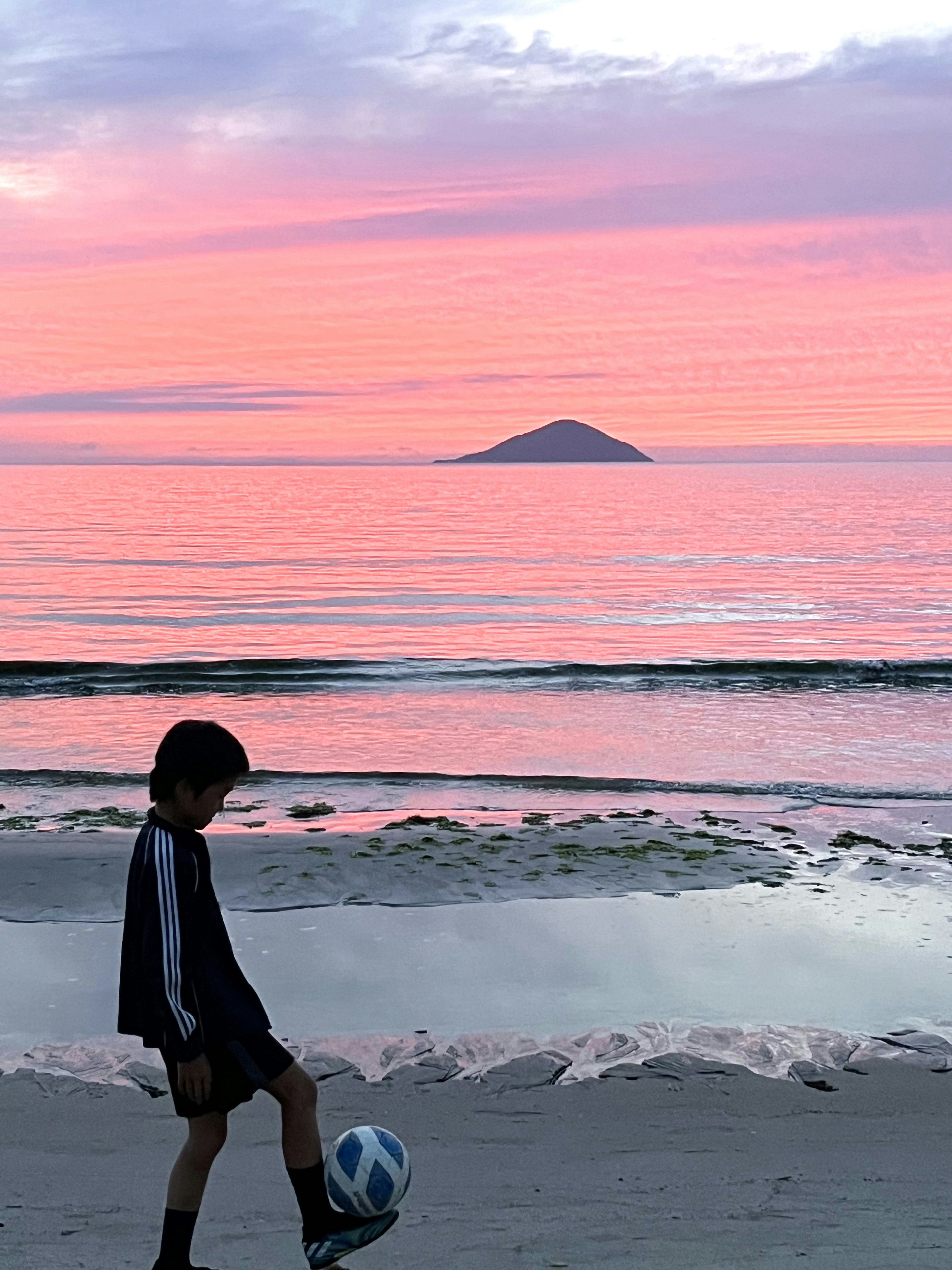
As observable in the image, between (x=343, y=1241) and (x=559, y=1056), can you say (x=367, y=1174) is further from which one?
(x=559, y=1056)

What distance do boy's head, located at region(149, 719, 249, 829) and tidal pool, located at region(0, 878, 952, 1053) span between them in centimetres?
245

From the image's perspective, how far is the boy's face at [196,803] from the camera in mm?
3561

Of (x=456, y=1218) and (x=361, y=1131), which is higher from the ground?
(x=361, y=1131)

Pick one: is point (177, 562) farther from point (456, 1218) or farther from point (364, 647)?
point (456, 1218)

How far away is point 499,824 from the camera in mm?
10359

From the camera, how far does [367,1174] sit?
3.75 meters

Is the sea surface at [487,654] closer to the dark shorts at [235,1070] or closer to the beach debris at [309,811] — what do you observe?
→ the beach debris at [309,811]

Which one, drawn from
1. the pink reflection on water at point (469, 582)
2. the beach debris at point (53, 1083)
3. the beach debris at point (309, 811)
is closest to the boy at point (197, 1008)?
the beach debris at point (53, 1083)

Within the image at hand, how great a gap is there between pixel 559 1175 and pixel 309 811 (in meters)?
6.58

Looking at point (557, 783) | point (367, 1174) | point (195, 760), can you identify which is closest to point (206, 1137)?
point (367, 1174)

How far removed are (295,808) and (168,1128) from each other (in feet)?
20.1

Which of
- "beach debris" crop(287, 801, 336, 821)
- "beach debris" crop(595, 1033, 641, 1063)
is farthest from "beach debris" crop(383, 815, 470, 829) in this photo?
"beach debris" crop(595, 1033, 641, 1063)

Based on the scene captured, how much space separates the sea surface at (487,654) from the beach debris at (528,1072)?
6.17 metres

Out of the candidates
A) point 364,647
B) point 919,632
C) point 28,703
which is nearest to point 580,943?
point 28,703
